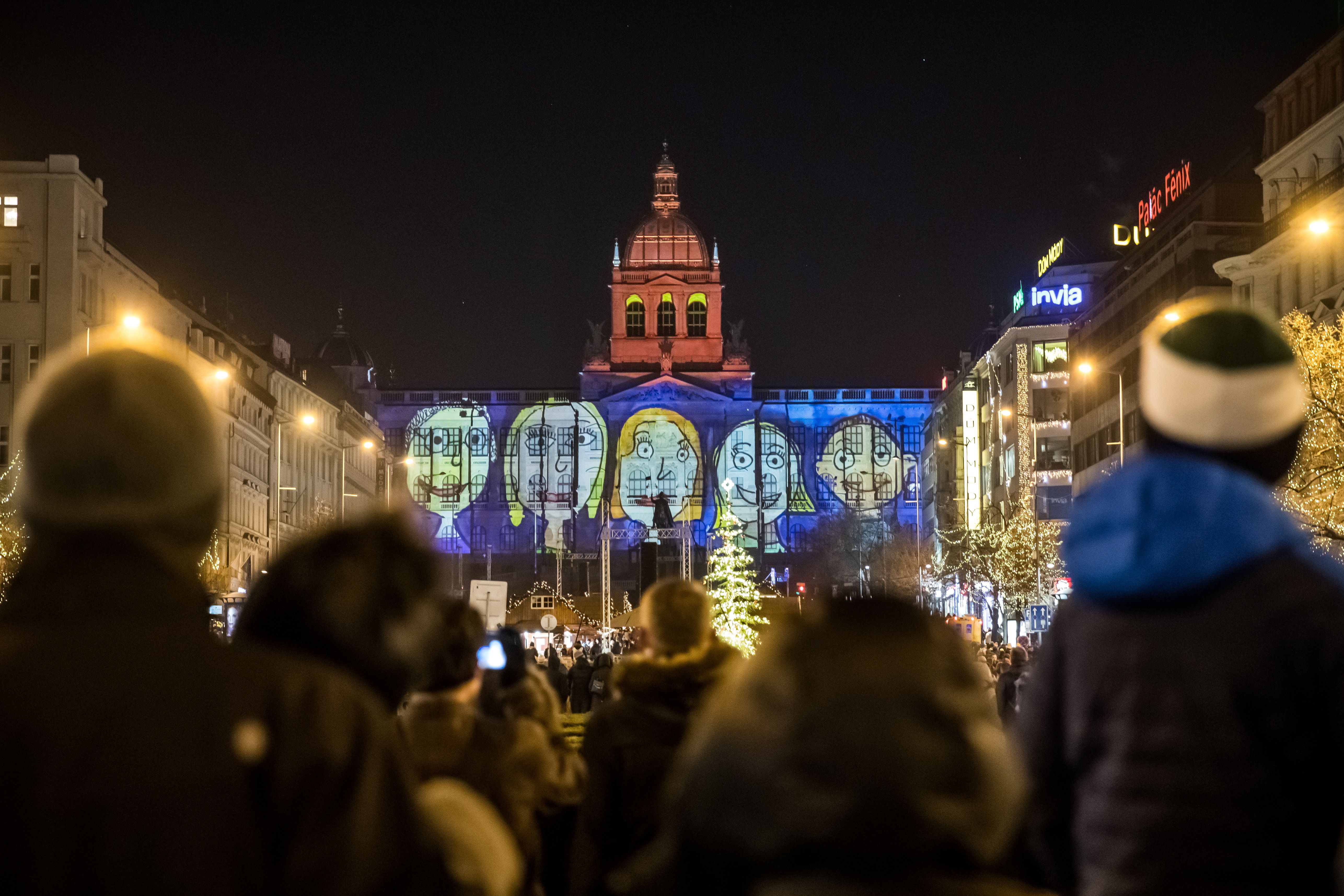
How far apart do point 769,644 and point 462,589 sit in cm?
13018

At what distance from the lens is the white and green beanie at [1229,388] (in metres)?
4.30

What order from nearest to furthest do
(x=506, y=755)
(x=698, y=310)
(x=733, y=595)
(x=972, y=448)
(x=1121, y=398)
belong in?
1. (x=506, y=755)
2. (x=733, y=595)
3. (x=1121, y=398)
4. (x=972, y=448)
5. (x=698, y=310)

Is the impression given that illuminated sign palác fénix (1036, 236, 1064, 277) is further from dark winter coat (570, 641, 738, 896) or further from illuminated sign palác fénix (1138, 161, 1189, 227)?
dark winter coat (570, 641, 738, 896)

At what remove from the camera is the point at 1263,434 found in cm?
432

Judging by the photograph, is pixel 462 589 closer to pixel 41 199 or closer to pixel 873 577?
pixel 873 577

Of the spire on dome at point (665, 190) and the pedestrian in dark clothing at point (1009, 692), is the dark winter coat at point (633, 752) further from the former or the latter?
the spire on dome at point (665, 190)

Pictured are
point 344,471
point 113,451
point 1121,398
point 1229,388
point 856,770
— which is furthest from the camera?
point 344,471

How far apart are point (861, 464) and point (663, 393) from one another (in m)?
16.9

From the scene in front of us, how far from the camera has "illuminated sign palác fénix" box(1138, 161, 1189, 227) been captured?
77.9 metres

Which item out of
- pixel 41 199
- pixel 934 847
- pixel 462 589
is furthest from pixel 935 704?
pixel 462 589

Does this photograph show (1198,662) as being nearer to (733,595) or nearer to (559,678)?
(559,678)

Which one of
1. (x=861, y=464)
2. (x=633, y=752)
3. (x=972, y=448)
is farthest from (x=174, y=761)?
(x=861, y=464)

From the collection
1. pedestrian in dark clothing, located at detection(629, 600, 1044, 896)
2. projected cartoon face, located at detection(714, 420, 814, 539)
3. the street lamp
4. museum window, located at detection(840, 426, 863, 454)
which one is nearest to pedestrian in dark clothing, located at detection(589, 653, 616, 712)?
the street lamp

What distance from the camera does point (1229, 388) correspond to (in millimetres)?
4305
